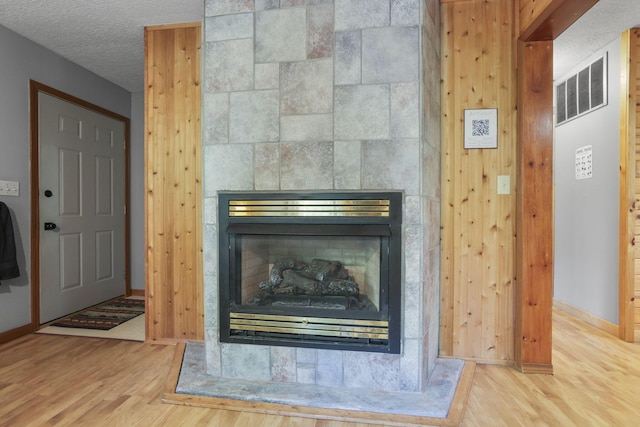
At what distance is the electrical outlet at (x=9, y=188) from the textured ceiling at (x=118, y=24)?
3.65 feet

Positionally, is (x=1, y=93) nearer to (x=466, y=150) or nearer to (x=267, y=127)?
(x=267, y=127)

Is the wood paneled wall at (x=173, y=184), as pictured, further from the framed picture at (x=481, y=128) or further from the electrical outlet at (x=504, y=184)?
the electrical outlet at (x=504, y=184)

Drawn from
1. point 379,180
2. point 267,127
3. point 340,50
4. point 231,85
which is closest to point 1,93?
point 231,85

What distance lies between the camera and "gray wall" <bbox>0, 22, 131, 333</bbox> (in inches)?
123

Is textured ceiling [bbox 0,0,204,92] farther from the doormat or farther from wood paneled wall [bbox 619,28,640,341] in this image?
wood paneled wall [bbox 619,28,640,341]

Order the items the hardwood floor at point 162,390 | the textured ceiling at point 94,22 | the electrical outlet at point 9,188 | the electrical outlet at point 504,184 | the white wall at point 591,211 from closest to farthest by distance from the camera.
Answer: the hardwood floor at point 162,390 < the electrical outlet at point 504,184 < the textured ceiling at point 94,22 < the electrical outlet at point 9,188 < the white wall at point 591,211

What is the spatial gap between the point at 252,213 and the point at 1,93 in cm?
227

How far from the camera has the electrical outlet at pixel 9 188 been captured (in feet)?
10.2

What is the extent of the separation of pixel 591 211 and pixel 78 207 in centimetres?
445

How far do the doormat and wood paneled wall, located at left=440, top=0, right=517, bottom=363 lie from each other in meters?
2.68

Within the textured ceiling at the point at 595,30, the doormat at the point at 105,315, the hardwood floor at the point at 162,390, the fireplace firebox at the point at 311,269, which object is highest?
the textured ceiling at the point at 595,30

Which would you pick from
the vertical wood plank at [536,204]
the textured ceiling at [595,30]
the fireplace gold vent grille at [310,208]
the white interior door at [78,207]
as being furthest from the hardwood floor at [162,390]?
Answer: the textured ceiling at [595,30]

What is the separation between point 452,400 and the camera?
2082mm

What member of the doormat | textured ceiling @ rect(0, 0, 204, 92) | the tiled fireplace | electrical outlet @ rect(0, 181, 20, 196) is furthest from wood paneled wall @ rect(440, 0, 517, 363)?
electrical outlet @ rect(0, 181, 20, 196)
